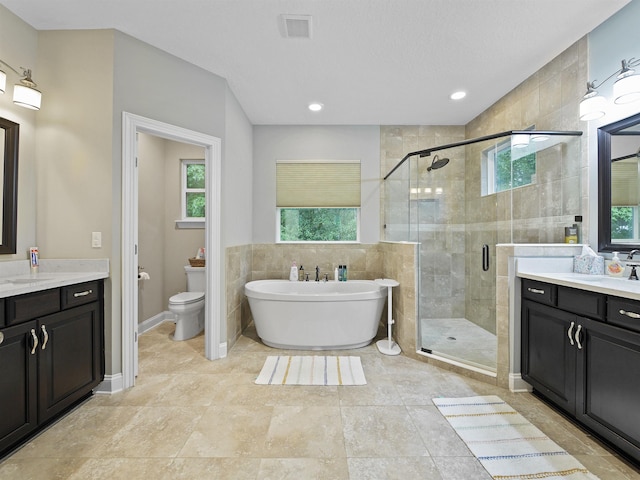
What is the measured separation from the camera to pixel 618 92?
1.79 m

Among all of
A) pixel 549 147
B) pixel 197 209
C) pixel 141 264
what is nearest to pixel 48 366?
pixel 141 264

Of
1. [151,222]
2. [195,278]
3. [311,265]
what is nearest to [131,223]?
[195,278]

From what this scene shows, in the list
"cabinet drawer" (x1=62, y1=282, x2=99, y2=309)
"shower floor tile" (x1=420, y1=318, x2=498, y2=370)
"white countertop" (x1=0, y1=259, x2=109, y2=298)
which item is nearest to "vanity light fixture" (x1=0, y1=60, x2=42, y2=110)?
"white countertop" (x1=0, y1=259, x2=109, y2=298)

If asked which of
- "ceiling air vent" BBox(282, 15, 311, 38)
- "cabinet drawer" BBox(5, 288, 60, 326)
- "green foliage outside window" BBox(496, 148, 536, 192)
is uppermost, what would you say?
"ceiling air vent" BBox(282, 15, 311, 38)

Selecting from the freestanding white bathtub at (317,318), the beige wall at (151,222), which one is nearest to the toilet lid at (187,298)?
the beige wall at (151,222)

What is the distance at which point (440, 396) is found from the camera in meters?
2.13

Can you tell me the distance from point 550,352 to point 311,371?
178cm

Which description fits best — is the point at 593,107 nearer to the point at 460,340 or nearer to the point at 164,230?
the point at 460,340

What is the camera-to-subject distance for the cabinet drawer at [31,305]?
1.55 m

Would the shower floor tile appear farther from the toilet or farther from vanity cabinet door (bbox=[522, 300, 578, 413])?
the toilet

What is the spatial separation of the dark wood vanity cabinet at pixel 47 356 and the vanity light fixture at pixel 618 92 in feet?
12.3

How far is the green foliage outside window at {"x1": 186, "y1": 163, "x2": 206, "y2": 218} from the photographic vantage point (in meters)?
4.05

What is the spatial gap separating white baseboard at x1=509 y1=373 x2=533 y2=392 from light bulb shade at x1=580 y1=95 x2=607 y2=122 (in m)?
1.95

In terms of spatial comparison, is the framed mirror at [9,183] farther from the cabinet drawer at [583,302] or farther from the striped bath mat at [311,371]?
the cabinet drawer at [583,302]
